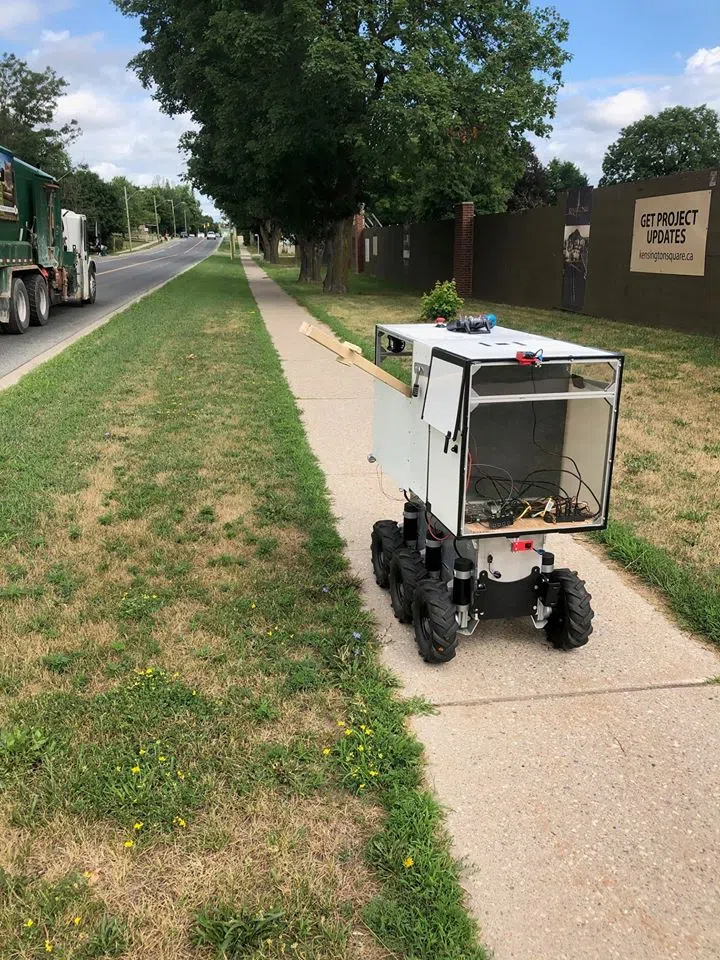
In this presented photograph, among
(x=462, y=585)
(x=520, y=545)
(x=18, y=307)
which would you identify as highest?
(x=18, y=307)

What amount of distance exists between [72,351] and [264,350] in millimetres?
2989

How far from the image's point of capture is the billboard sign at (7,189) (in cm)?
1430

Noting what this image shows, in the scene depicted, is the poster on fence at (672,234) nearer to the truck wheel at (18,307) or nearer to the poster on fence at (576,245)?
the poster on fence at (576,245)

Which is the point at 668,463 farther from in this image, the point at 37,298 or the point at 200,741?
the point at 37,298

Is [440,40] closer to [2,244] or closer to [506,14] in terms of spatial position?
[506,14]

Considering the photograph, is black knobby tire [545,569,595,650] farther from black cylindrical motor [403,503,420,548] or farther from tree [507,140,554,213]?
tree [507,140,554,213]

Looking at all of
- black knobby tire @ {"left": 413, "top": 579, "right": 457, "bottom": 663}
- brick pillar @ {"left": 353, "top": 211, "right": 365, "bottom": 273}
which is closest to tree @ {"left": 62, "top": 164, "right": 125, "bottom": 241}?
brick pillar @ {"left": 353, "top": 211, "right": 365, "bottom": 273}

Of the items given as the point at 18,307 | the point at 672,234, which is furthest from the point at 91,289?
the point at 672,234

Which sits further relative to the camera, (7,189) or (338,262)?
(338,262)

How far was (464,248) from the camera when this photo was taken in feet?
81.4

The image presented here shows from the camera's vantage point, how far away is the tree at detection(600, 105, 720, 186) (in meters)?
67.5

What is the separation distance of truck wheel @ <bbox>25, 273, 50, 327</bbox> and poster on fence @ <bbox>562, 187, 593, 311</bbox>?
1165 cm

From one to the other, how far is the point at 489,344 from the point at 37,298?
14585mm

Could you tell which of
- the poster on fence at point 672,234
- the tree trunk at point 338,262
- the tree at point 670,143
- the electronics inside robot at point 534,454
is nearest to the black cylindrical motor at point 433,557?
the electronics inside robot at point 534,454
